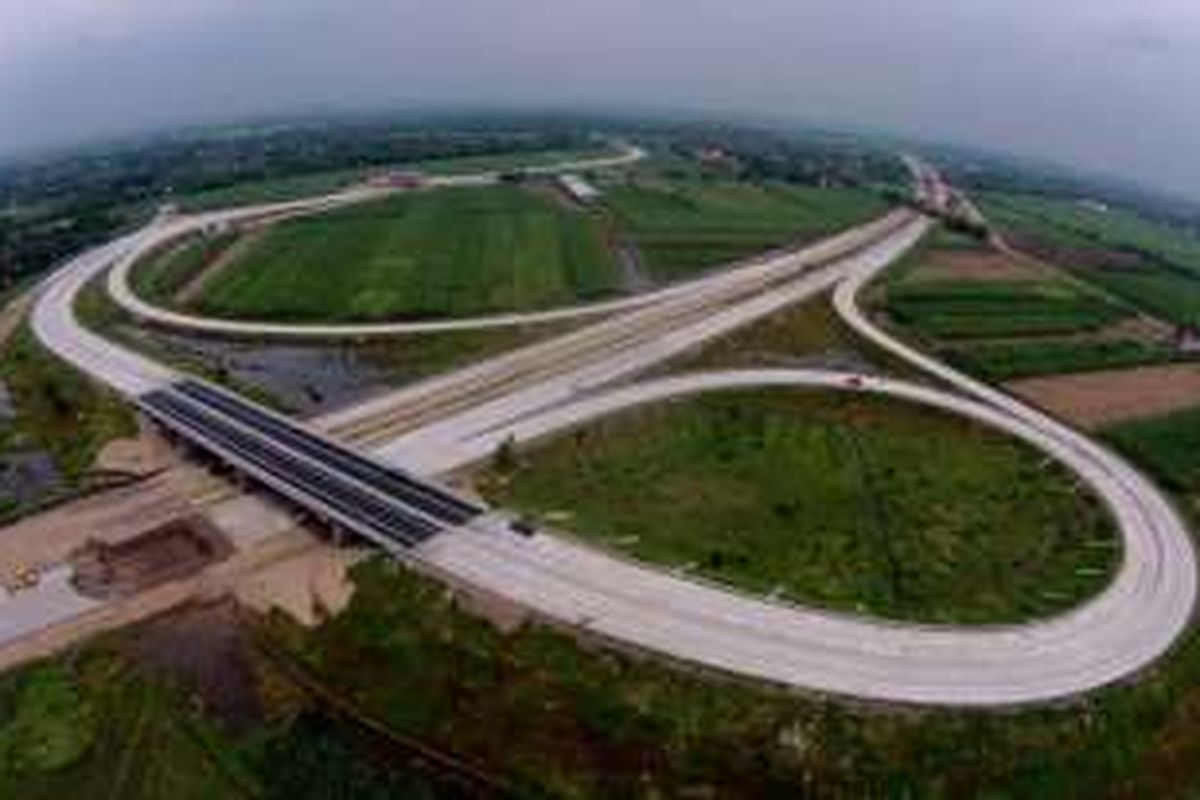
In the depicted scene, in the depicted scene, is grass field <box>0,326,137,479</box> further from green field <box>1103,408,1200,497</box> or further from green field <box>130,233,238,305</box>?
green field <box>1103,408,1200,497</box>

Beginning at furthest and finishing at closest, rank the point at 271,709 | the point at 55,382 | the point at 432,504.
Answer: the point at 55,382
the point at 432,504
the point at 271,709

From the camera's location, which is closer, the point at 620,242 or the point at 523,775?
the point at 523,775

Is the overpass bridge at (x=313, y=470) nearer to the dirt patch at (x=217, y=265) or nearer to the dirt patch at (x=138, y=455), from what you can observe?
the dirt patch at (x=138, y=455)

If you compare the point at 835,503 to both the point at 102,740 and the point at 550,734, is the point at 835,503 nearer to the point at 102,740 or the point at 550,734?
the point at 550,734

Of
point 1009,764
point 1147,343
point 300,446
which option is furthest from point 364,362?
point 1147,343

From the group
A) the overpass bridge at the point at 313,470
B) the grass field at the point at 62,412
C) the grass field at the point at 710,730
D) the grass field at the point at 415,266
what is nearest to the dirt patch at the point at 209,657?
the grass field at the point at 710,730

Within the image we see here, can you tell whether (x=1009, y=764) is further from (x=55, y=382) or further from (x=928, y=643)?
(x=55, y=382)
